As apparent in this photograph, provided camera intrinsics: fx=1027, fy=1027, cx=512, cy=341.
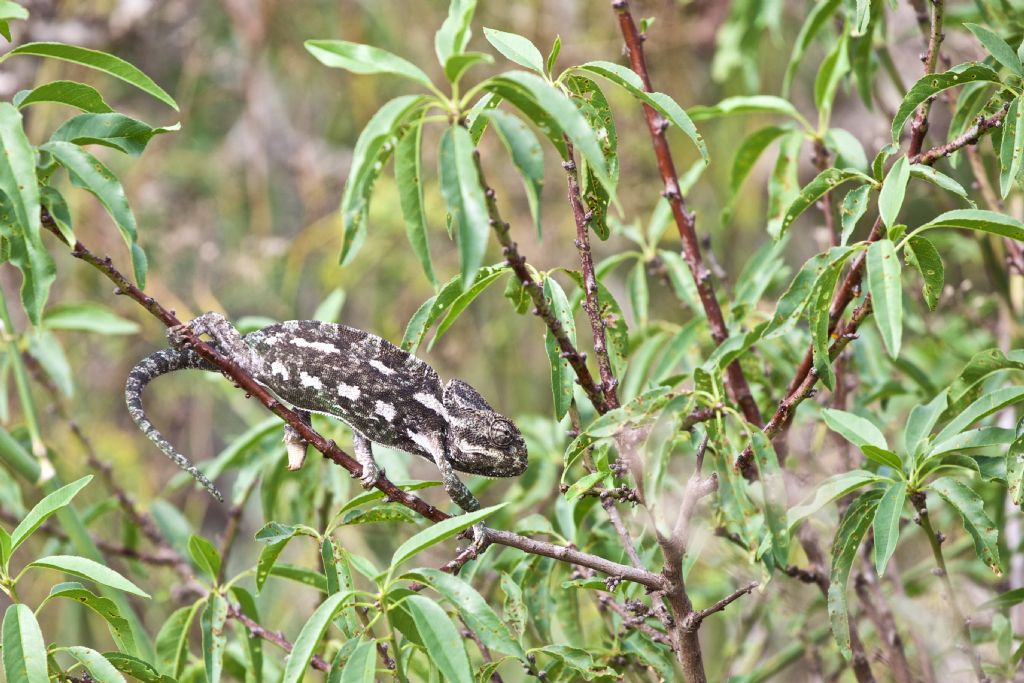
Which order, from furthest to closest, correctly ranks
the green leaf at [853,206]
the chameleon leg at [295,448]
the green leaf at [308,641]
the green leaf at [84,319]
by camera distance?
the green leaf at [84,319] < the chameleon leg at [295,448] < the green leaf at [853,206] < the green leaf at [308,641]

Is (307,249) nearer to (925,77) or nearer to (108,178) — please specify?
(108,178)

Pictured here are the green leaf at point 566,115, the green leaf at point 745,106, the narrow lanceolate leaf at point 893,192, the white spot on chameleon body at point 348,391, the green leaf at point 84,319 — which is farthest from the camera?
the green leaf at point 84,319

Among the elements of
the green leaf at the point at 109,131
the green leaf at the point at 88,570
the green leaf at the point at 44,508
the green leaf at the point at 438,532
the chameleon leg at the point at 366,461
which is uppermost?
the green leaf at the point at 109,131

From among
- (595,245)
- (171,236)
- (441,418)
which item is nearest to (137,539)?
(441,418)

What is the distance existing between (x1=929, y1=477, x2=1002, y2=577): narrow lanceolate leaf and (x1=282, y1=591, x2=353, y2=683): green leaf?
777 mm

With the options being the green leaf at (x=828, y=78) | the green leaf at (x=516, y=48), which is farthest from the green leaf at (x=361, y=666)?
the green leaf at (x=828, y=78)

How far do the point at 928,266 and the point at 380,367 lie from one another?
74 centimetres

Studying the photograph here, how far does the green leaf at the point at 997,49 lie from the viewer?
1.28 meters

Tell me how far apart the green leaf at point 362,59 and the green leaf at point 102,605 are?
69 cm

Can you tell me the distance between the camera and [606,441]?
4.39 ft

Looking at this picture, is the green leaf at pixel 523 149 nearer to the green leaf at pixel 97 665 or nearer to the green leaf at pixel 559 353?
the green leaf at pixel 559 353

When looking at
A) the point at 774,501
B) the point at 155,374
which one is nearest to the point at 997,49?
the point at 774,501

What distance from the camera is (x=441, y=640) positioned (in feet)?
3.75

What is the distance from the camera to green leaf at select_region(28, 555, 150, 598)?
120 cm
